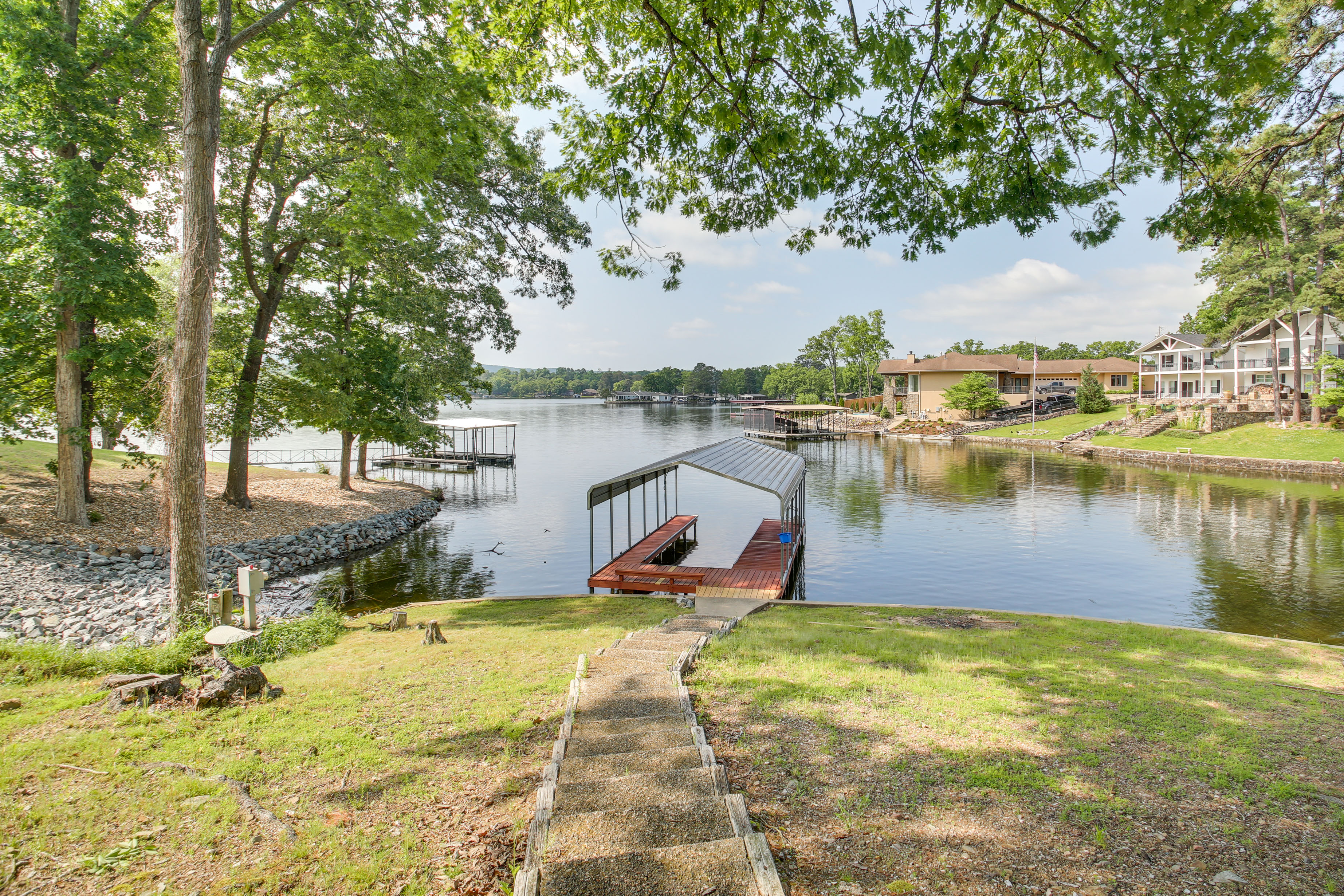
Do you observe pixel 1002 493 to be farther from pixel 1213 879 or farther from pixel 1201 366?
pixel 1201 366

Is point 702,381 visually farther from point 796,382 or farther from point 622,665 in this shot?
point 622,665

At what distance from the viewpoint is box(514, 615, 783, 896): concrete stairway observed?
107 inches

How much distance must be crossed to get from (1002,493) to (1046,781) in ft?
88.1

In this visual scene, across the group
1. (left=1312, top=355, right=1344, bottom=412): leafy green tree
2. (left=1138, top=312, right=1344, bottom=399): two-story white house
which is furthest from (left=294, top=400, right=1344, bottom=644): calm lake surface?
(left=1138, top=312, right=1344, bottom=399): two-story white house

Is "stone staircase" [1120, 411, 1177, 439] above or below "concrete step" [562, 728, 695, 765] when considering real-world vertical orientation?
above

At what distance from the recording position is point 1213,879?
10.1 ft

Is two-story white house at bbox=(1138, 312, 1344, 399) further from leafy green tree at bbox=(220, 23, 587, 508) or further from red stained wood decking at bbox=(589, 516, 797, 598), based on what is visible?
leafy green tree at bbox=(220, 23, 587, 508)

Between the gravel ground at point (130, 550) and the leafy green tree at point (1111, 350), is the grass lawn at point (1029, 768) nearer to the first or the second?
the gravel ground at point (130, 550)

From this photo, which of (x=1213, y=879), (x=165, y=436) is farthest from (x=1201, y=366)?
(x=165, y=436)

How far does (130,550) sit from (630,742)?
14615mm

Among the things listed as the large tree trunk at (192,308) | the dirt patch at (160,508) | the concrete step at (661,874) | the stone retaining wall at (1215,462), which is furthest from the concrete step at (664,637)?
the stone retaining wall at (1215,462)

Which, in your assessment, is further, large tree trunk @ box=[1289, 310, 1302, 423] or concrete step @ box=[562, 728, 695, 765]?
large tree trunk @ box=[1289, 310, 1302, 423]

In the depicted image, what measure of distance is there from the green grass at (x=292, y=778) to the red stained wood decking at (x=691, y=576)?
22.3 ft

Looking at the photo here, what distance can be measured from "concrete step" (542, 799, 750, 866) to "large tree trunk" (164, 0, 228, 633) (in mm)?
6785
